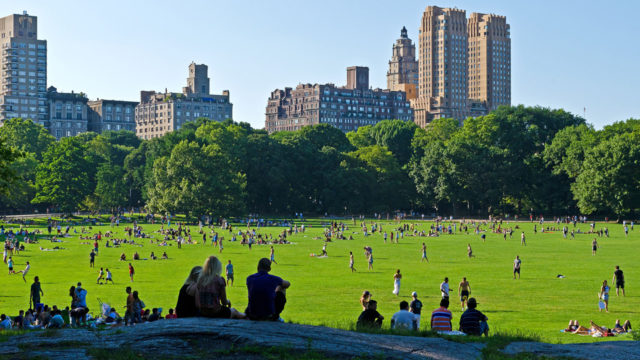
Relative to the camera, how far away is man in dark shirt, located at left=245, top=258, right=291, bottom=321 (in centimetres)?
1252

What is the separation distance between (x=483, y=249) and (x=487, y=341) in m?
46.7

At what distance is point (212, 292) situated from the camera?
12242 millimetres

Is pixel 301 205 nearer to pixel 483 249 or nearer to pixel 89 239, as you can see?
pixel 89 239

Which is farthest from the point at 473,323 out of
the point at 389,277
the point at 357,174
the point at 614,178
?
the point at 357,174

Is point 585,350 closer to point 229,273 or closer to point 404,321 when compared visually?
point 404,321

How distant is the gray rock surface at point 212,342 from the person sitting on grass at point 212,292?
176mm

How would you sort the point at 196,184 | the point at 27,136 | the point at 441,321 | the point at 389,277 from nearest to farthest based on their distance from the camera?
the point at 441,321, the point at 389,277, the point at 196,184, the point at 27,136

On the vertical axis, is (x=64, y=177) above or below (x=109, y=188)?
above

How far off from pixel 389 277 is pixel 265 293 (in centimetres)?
2910

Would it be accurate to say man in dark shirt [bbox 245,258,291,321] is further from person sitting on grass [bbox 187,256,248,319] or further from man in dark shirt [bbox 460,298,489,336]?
man in dark shirt [bbox 460,298,489,336]

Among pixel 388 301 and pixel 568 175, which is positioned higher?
pixel 568 175

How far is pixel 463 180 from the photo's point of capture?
116875 millimetres

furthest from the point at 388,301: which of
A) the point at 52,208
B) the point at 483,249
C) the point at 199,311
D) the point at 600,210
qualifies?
the point at 52,208

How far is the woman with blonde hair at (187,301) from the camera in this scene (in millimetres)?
12289
